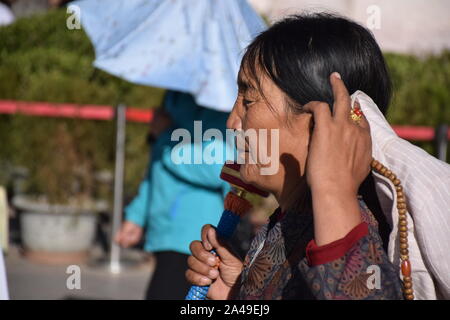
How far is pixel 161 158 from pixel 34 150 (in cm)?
356

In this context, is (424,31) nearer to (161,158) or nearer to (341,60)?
(161,158)

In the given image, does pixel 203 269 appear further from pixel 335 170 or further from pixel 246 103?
pixel 335 170

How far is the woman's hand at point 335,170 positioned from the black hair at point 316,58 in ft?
0.71

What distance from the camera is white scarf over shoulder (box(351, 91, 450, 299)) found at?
1555 millimetres

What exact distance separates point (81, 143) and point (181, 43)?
3.45 metres

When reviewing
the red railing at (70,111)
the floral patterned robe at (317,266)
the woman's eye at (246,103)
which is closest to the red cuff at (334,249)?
the floral patterned robe at (317,266)

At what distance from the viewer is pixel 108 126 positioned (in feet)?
23.4

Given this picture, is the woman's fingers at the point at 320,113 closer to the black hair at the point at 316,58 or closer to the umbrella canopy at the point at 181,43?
the black hair at the point at 316,58

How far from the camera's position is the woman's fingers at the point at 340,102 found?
151 cm

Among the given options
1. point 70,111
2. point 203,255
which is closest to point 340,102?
point 203,255

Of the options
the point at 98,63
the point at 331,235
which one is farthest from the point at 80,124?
the point at 331,235

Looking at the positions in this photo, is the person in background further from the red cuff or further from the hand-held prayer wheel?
the red cuff

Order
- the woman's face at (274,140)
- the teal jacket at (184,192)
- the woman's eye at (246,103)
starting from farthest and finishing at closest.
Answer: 1. the teal jacket at (184,192)
2. the woman's eye at (246,103)
3. the woman's face at (274,140)

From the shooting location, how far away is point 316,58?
68.4 inches
